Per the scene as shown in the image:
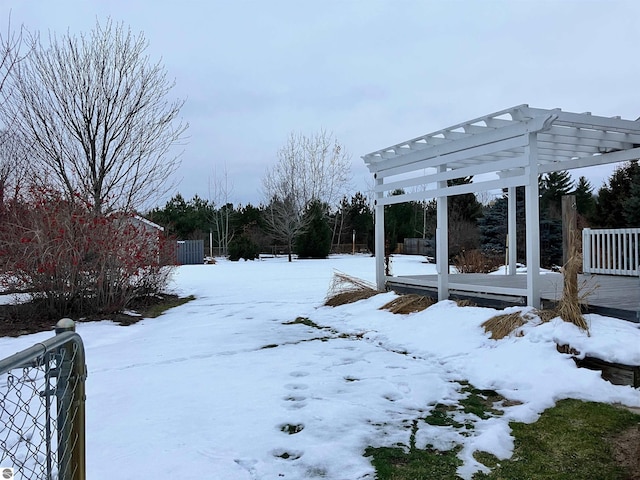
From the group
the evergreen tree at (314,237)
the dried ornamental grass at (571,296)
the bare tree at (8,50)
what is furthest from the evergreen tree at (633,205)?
the bare tree at (8,50)

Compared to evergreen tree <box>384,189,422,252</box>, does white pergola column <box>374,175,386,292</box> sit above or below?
below

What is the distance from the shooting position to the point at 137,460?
2.67m

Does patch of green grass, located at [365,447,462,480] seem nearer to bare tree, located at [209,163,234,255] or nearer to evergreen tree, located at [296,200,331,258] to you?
evergreen tree, located at [296,200,331,258]

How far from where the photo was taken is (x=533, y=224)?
5688 millimetres

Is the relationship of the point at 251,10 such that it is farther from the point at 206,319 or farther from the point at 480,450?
the point at 480,450

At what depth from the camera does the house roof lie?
18.7 feet

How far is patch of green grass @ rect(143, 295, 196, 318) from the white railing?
328 inches

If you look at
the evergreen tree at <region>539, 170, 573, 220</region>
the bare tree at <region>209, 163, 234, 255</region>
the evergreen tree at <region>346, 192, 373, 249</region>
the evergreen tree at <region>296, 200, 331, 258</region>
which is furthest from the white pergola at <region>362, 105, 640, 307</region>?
the bare tree at <region>209, 163, 234, 255</region>

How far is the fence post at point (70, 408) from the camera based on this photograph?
5.58ft

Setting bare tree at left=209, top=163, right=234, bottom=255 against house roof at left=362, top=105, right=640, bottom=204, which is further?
bare tree at left=209, top=163, right=234, bottom=255

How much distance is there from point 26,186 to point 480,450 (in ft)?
30.1

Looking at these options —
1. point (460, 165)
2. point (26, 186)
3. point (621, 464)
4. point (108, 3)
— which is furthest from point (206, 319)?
point (108, 3)

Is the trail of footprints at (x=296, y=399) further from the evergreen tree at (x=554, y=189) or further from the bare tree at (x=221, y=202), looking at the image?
the bare tree at (x=221, y=202)

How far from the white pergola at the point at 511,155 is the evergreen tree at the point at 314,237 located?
17.9 m
